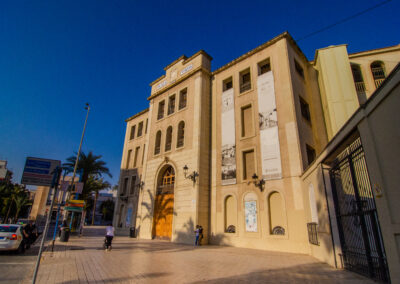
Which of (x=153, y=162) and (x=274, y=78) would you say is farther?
(x=153, y=162)

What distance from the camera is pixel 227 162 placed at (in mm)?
16562

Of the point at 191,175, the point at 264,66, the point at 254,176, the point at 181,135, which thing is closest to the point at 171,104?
the point at 181,135

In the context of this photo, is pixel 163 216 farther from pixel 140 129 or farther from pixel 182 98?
pixel 140 129

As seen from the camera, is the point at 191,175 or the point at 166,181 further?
the point at 166,181

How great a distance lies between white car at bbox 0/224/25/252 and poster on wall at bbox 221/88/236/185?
11.9 m

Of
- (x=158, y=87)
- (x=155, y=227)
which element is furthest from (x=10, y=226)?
(x=158, y=87)

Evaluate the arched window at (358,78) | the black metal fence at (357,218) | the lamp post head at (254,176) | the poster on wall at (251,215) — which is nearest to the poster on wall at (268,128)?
the lamp post head at (254,176)

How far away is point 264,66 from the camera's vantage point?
17.8 metres

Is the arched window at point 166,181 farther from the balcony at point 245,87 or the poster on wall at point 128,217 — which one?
the balcony at point 245,87

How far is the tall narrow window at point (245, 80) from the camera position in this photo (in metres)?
18.0

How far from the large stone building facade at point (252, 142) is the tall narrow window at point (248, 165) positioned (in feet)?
0.24

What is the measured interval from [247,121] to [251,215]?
6914 millimetres

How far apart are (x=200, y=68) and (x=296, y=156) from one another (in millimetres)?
11800

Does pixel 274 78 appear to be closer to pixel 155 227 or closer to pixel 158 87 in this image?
pixel 158 87
